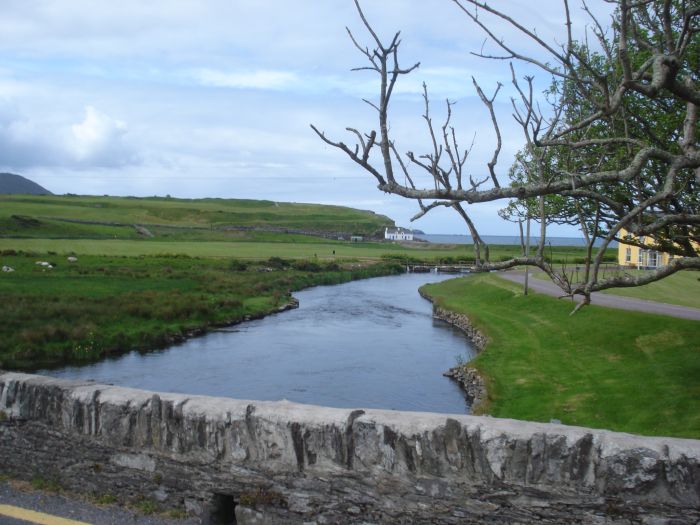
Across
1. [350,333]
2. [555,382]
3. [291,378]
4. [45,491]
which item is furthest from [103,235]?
[45,491]

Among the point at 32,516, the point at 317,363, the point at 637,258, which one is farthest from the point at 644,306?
the point at 637,258

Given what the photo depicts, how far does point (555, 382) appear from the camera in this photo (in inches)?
835

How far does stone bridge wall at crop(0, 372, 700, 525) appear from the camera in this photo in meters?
5.12

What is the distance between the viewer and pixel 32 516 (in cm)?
626

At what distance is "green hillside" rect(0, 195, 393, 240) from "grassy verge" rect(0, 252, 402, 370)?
1675 inches

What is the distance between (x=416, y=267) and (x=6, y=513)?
283 ft

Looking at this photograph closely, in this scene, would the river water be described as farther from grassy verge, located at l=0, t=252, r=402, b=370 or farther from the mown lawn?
the mown lawn

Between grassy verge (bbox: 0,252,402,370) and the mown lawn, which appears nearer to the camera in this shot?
grassy verge (bbox: 0,252,402,370)

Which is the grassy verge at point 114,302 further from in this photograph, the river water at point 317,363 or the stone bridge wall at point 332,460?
the stone bridge wall at point 332,460

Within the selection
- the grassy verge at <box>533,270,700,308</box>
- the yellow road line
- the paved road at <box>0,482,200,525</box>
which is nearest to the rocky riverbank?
the grassy verge at <box>533,270,700,308</box>

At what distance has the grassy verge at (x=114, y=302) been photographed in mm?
27609

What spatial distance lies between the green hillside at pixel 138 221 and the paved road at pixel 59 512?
89.8 m

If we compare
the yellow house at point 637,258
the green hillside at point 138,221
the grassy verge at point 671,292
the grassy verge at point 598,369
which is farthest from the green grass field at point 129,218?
the grassy verge at point 598,369

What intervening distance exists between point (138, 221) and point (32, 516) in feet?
485
